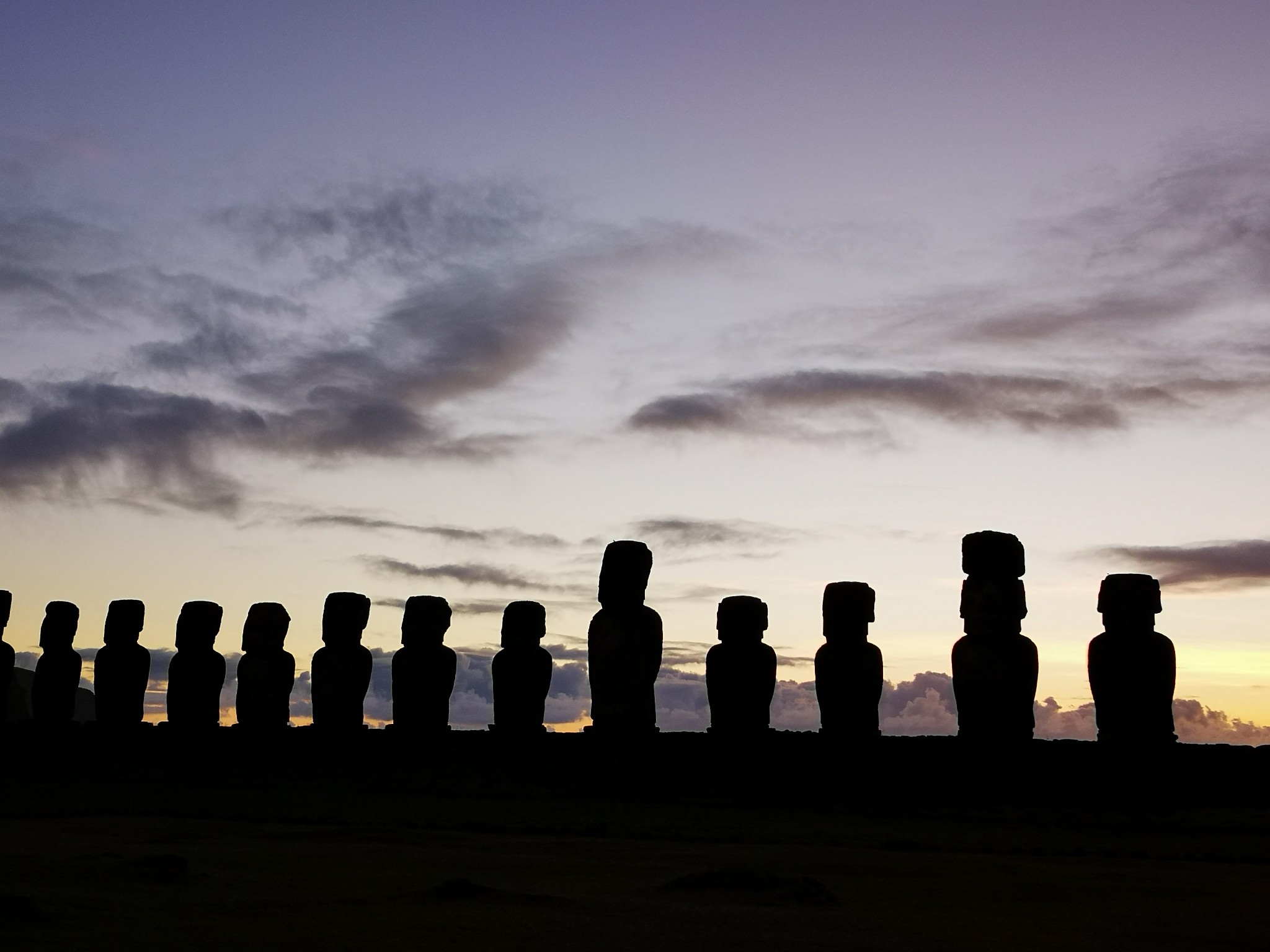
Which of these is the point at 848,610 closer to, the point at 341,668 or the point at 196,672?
the point at 341,668

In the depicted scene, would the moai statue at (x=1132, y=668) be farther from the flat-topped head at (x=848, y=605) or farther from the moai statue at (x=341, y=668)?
the moai statue at (x=341, y=668)

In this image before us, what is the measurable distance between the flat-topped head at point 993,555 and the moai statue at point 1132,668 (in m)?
0.89

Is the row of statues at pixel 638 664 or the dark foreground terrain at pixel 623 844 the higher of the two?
the row of statues at pixel 638 664

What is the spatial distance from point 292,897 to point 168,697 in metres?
13.4

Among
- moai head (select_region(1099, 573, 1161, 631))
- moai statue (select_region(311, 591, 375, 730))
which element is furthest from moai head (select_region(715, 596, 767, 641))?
moai statue (select_region(311, 591, 375, 730))

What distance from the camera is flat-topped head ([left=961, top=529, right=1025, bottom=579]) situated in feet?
48.2

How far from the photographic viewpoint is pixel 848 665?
50.3 feet

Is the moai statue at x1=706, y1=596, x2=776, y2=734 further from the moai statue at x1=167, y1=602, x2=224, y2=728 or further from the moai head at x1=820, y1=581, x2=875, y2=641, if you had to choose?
the moai statue at x1=167, y1=602, x2=224, y2=728

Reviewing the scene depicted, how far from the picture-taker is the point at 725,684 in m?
15.7

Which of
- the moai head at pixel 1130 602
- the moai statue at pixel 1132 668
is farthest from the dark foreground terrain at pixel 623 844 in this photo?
the moai head at pixel 1130 602

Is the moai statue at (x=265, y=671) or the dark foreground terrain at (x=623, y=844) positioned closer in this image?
the dark foreground terrain at (x=623, y=844)

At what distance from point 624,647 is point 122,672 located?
27.1ft

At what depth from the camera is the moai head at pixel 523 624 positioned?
17.1m

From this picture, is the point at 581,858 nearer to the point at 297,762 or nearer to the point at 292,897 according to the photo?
the point at 292,897
